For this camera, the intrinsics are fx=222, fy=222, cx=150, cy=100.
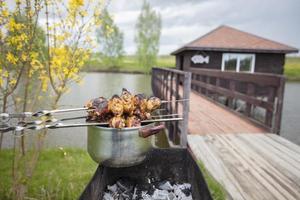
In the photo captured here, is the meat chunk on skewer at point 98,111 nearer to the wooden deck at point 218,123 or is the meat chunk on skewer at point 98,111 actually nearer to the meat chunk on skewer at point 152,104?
the meat chunk on skewer at point 152,104

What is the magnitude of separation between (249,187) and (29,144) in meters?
3.54

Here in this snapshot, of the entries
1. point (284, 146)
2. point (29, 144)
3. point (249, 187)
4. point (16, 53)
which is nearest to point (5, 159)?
point (29, 144)

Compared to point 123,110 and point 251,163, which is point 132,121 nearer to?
point 123,110

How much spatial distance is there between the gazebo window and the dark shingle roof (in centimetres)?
53

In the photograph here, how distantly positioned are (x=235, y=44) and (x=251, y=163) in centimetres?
999

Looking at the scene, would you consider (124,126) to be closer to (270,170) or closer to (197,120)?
(270,170)

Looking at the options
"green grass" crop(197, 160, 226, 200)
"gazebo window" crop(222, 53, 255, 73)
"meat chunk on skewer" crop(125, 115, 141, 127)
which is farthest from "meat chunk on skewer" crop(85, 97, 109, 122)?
"gazebo window" crop(222, 53, 255, 73)

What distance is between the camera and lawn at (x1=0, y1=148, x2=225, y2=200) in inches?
89.8

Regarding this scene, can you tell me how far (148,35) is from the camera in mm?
28266

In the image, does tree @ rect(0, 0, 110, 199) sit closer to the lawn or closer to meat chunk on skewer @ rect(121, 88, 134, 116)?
the lawn

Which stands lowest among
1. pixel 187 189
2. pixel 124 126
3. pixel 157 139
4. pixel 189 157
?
pixel 157 139

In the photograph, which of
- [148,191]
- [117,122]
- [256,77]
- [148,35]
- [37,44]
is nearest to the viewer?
[117,122]

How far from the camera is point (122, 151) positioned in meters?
1.07

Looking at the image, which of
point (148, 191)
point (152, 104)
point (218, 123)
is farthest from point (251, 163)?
point (152, 104)
